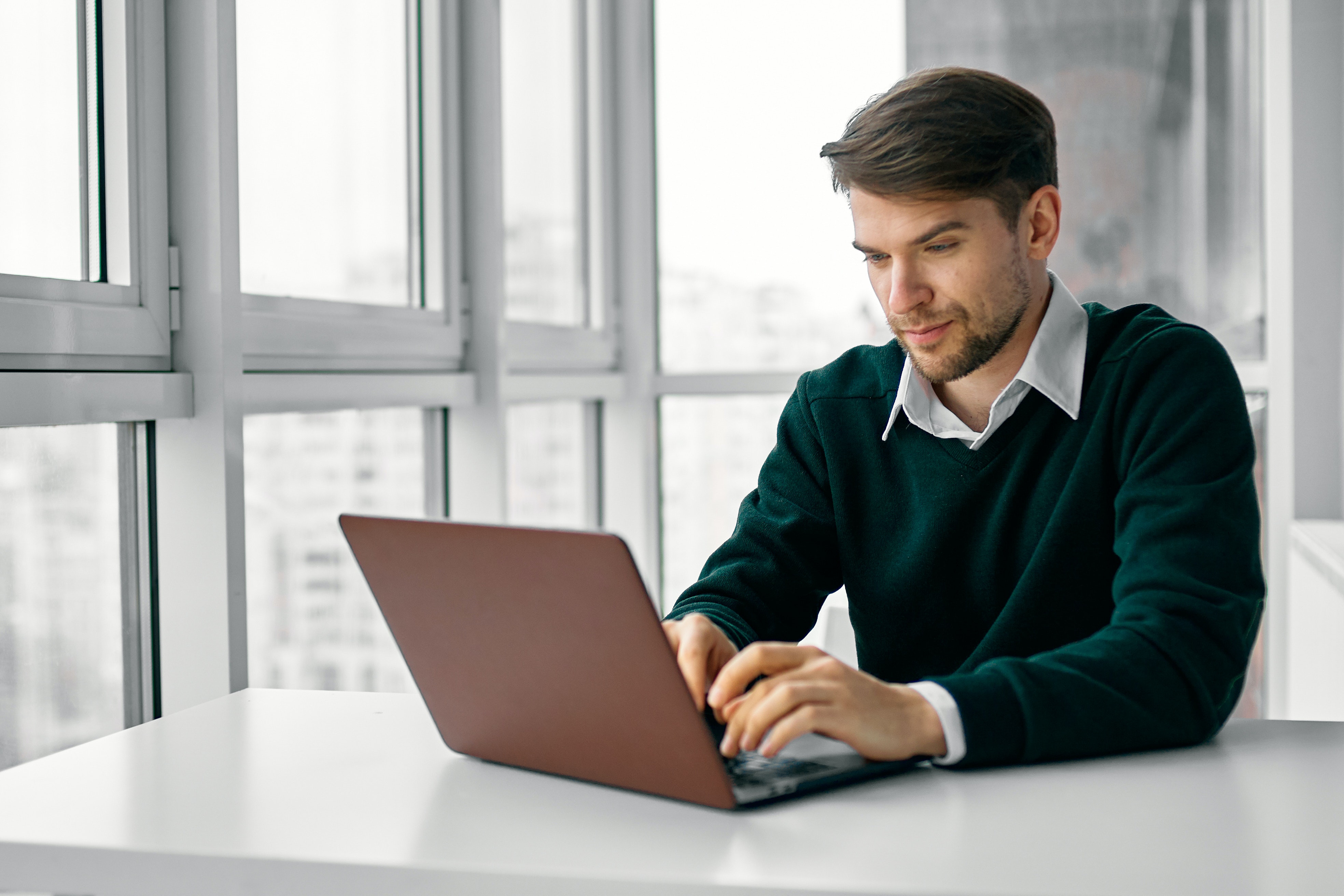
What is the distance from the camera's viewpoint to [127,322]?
1412 millimetres

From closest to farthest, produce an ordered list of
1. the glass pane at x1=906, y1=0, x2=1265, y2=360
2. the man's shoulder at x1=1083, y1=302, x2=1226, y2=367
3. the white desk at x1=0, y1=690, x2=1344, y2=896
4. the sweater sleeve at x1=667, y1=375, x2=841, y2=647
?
1. the white desk at x1=0, y1=690, x2=1344, y2=896
2. the man's shoulder at x1=1083, y1=302, x2=1226, y2=367
3. the sweater sleeve at x1=667, y1=375, x2=841, y2=647
4. the glass pane at x1=906, y1=0, x2=1265, y2=360

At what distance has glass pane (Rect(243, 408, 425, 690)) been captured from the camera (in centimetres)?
172

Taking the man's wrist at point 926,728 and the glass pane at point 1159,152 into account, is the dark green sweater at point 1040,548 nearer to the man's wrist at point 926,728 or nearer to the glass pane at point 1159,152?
the man's wrist at point 926,728

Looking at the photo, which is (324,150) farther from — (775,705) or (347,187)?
(775,705)

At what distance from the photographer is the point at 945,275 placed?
1.30m

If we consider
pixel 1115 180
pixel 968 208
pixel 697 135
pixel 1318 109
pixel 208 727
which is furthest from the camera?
pixel 697 135

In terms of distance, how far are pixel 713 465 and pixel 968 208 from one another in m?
1.89

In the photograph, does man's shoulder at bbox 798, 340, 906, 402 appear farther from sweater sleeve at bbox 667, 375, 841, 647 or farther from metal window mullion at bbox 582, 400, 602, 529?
metal window mullion at bbox 582, 400, 602, 529

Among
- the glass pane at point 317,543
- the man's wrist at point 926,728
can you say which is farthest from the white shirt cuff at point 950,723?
the glass pane at point 317,543

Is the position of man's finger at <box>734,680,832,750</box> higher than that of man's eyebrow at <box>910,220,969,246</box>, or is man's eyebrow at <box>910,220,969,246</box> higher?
man's eyebrow at <box>910,220,969,246</box>

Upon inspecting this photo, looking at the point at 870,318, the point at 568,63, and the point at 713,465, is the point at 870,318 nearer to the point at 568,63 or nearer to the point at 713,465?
the point at 713,465

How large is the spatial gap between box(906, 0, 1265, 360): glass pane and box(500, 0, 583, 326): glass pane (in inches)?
42.1

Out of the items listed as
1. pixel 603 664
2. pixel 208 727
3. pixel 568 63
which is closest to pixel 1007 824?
pixel 603 664

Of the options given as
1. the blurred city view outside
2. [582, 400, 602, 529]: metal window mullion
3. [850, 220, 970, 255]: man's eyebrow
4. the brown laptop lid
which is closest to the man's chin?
[850, 220, 970, 255]: man's eyebrow
